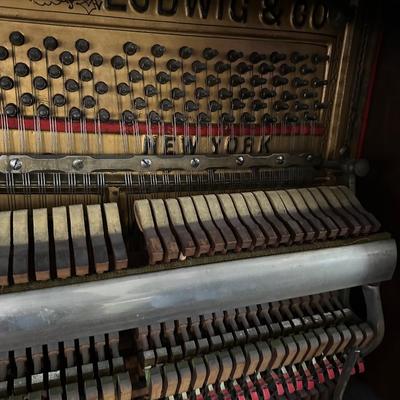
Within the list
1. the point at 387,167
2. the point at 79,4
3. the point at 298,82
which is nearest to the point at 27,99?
the point at 79,4

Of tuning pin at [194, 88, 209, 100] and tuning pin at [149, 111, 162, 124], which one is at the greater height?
tuning pin at [194, 88, 209, 100]

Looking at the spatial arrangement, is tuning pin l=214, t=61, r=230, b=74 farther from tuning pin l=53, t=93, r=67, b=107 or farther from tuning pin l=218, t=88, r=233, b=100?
tuning pin l=53, t=93, r=67, b=107

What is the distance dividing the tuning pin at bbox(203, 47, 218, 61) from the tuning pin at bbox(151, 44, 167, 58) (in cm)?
17

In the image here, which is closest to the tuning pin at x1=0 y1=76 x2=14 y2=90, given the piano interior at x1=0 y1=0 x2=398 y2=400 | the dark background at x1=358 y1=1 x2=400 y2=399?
the piano interior at x1=0 y1=0 x2=398 y2=400

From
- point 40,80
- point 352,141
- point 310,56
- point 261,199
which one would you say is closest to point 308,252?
point 261,199

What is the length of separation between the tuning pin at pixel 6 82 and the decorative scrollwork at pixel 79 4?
0.27m

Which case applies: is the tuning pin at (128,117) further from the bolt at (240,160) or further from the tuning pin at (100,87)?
the bolt at (240,160)

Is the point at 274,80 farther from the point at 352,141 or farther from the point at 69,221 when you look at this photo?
the point at 69,221

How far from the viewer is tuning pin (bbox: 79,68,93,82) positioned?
1.42m

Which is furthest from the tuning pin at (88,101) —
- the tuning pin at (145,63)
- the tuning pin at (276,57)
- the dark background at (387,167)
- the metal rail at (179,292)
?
the dark background at (387,167)

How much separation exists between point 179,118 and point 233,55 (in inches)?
13.1

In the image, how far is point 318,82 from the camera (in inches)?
70.3

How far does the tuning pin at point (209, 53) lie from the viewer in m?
1.56

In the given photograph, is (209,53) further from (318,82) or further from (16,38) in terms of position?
(16,38)
